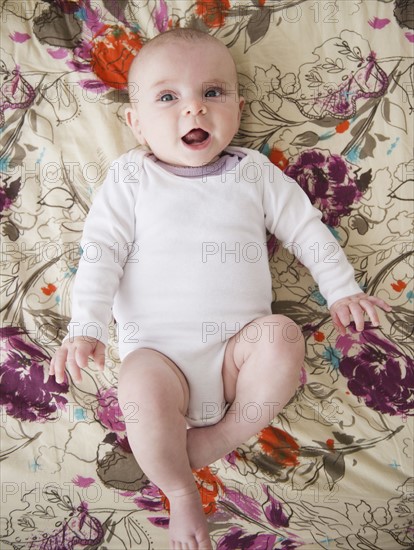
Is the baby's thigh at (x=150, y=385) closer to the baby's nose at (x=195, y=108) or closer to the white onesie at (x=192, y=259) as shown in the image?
the white onesie at (x=192, y=259)

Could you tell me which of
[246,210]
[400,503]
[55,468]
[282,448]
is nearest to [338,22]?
[246,210]

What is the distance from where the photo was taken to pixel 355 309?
1038 millimetres

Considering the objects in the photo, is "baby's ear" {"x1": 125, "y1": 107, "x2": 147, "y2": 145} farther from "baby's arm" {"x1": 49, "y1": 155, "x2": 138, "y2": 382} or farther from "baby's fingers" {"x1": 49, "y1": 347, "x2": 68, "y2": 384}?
"baby's fingers" {"x1": 49, "y1": 347, "x2": 68, "y2": 384}

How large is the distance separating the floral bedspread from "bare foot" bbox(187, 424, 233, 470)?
0.16 meters

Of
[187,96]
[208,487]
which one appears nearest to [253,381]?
[208,487]

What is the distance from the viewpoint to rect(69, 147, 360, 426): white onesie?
104 cm

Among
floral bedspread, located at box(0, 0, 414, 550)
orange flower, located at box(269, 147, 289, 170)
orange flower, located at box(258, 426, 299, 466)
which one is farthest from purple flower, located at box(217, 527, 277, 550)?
orange flower, located at box(269, 147, 289, 170)

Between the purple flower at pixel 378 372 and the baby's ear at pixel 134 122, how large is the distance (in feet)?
2.03

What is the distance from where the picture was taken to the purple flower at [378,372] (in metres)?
1.17

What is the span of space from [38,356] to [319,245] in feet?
2.14

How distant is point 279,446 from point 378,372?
27cm

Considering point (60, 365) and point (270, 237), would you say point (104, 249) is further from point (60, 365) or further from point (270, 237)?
point (270, 237)

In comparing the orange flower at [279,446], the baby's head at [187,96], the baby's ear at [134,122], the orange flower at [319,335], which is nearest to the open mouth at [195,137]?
the baby's head at [187,96]

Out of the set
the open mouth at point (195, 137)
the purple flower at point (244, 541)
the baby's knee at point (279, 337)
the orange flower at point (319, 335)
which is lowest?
the purple flower at point (244, 541)
